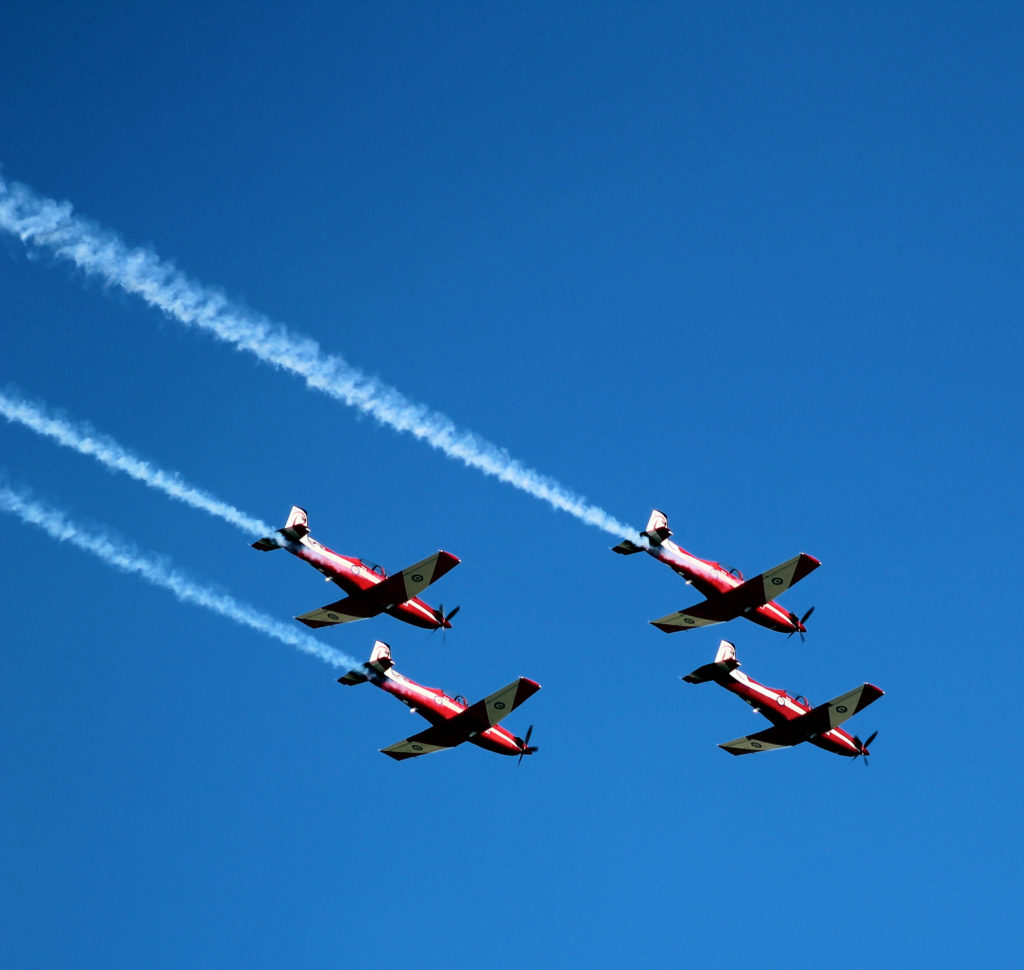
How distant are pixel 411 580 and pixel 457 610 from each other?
2620mm

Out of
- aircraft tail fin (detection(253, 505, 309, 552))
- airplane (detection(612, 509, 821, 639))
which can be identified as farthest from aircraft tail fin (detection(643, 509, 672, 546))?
aircraft tail fin (detection(253, 505, 309, 552))

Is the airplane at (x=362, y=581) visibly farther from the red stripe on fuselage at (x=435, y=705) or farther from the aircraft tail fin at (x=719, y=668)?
the aircraft tail fin at (x=719, y=668)

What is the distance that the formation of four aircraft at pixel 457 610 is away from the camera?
224 feet

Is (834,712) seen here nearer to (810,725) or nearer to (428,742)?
(810,725)

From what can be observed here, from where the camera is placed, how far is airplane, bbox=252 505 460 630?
67625 millimetres

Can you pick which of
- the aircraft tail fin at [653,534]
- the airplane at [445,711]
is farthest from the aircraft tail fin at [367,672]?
the aircraft tail fin at [653,534]

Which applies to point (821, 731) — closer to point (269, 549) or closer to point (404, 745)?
point (404, 745)

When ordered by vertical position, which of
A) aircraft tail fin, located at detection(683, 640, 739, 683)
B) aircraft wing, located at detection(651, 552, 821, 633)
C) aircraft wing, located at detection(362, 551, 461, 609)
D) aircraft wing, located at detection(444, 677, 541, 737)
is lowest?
aircraft wing, located at detection(444, 677, 541, 737)

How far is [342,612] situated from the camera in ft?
229

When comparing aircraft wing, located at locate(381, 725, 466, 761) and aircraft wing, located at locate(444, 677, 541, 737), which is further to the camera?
aircraft wing, located at locate(381, 725, 466, 761)

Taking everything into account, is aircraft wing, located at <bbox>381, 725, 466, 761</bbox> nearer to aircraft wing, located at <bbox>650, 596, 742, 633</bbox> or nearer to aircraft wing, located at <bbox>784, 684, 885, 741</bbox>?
aircraft wing, located at <bbox>650, 596, 742, 633</bbox>

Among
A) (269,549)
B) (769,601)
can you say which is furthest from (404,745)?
(769,601)

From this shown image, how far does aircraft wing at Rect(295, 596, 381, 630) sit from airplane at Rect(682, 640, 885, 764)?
43.3ft

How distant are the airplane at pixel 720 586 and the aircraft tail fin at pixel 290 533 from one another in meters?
12.3
